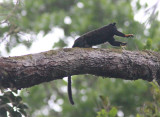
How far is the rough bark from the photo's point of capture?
246cm

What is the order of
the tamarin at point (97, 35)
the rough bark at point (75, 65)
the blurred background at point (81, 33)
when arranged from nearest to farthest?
the rough bark at point (75, 65)
the tamarin at point (97, 35)
the blurred background at point (81, 33)

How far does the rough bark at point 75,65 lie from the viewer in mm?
2465

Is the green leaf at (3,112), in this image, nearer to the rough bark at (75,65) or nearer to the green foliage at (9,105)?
the green foliage at (9,105)

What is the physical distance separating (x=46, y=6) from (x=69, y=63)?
854 cm

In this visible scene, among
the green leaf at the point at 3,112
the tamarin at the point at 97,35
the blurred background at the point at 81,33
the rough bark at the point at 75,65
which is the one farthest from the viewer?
the blurred background at the point at 81,33

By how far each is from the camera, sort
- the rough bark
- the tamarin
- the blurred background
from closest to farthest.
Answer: the rough bark, the tamarin, the blurred background

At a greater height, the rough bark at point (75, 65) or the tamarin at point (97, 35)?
the tamarin at point (97, 35)

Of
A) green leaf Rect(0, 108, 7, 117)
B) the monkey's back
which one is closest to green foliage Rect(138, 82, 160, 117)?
the monkey's back

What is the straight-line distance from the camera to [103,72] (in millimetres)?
2908

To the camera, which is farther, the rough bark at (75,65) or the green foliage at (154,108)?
the green foliage at (154,108)

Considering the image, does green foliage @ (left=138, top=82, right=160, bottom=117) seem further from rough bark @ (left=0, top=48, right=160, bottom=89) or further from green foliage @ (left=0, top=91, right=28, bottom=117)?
green foliage @ (left=0, top=91, right=28, bottom=117)

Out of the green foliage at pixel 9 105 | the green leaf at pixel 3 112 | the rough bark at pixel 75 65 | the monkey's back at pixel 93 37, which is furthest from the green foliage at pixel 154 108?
the green leaf at pixel 3 112

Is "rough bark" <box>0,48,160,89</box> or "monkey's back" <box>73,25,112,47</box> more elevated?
"monkey's back" <box>73,25,112,47</box>

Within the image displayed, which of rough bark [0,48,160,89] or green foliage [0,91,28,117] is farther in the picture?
green foliage [0,91,28,117]
